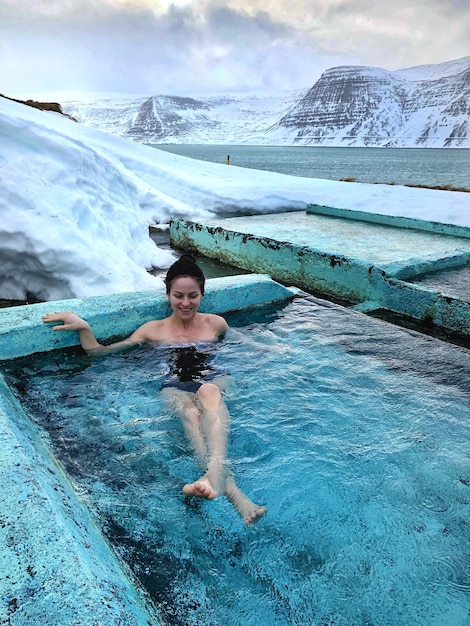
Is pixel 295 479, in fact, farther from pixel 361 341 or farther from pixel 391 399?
pixel 361 341

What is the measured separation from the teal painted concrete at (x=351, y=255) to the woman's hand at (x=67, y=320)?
114 inches

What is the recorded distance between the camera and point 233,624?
1.42 metres

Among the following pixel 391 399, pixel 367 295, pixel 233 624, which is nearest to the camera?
pixel 233 624

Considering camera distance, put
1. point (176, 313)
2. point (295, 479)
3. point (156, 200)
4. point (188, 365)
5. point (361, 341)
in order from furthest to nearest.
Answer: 1. point (156, 200)
2. point (361, 341)
3. point (176, 313)
4. point (188, 365)
5. point (295, 479)

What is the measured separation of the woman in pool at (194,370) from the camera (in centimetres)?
199

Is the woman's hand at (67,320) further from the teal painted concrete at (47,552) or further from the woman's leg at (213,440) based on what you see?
the woman's leg at (213,440)

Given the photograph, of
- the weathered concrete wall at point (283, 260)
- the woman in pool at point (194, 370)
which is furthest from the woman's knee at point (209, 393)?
the weathered concrete wall at point (283, 260)

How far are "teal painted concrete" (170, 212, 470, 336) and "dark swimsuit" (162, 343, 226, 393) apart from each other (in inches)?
87.7

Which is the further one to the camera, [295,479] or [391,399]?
[391,399]

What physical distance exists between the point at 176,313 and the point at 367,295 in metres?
2.64

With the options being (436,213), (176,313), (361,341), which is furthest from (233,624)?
(436,213)

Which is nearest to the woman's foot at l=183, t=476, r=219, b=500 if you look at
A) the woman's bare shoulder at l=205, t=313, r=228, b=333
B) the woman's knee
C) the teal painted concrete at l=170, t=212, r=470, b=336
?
the woman's knee

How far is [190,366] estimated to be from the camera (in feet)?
10.3

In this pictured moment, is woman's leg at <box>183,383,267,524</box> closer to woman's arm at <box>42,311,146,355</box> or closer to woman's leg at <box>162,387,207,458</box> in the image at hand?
woman's leg at <box>162,387,207,458</box>
